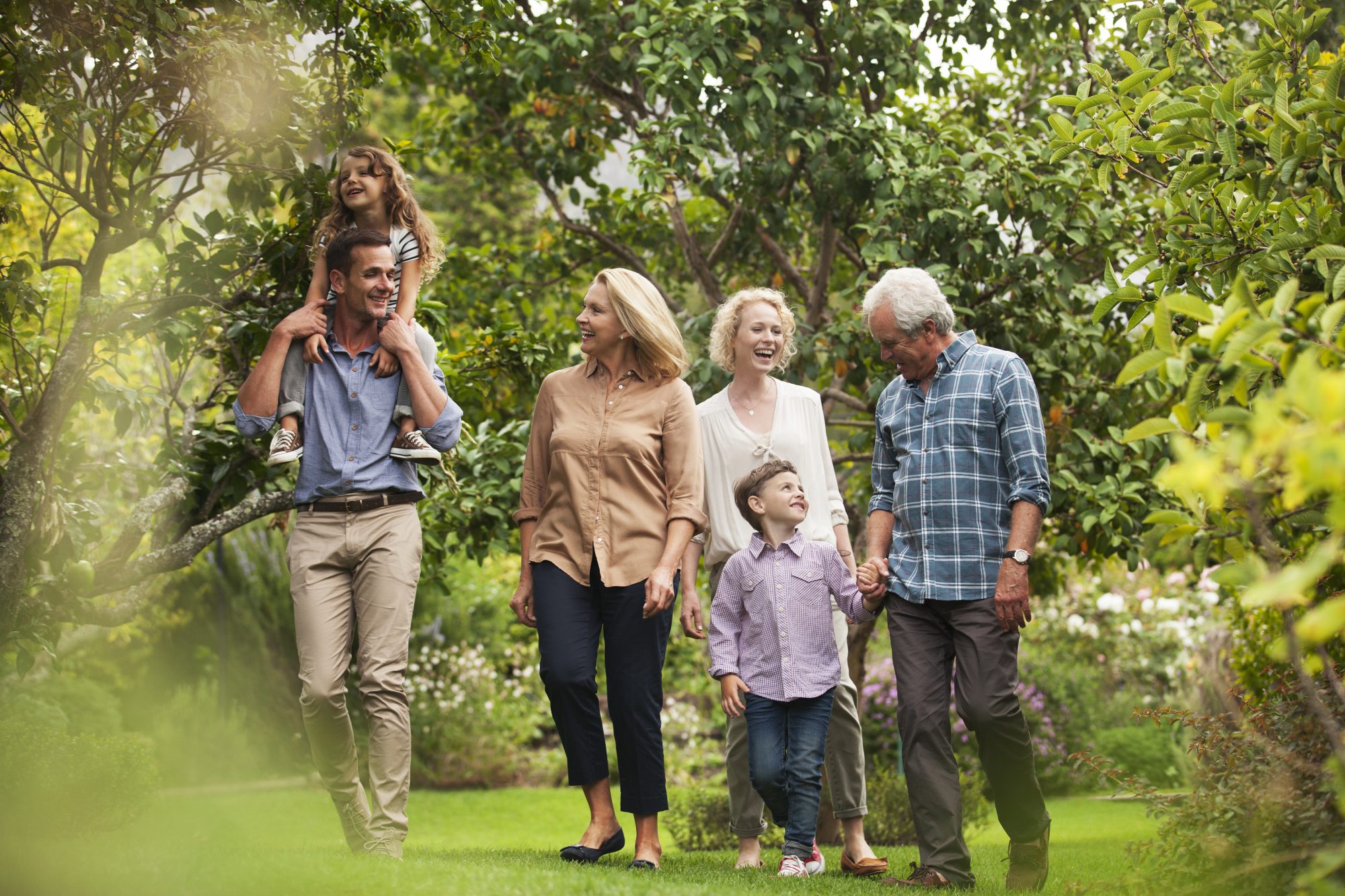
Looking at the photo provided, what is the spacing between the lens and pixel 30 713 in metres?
8.03

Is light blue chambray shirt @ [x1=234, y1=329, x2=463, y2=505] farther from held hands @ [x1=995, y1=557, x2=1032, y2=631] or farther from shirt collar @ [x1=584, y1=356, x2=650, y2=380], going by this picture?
held hands @ [x1=995, y1=557, x2=1032, y2=631]

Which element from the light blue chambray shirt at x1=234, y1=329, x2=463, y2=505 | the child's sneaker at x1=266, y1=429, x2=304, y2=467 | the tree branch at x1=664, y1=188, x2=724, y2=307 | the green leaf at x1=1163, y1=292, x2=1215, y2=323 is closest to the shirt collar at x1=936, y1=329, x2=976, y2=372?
the light blue chambray shirt at x1=234, y1=329, x2=463, y2=505

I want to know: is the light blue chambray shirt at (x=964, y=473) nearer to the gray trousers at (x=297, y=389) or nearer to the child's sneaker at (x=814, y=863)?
the child's sneaker at (x=814, y=863)

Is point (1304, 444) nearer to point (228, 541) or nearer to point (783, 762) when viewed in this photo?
point (783, 762)

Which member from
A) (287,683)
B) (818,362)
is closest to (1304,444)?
(818,362)

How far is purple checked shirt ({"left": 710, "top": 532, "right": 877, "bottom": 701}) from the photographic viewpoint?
423 centimetres

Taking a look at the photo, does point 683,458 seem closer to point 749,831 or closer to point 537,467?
point 537,467

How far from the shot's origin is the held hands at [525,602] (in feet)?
14.2

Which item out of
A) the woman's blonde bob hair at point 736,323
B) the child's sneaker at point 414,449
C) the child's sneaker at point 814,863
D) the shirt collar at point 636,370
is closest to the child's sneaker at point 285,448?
the child's sneaker at point 414,449

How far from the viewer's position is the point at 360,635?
409cm

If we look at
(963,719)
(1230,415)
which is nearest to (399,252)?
(963,719)

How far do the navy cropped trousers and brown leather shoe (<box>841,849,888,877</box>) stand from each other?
30.6 inches

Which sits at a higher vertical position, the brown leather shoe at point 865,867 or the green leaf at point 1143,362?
the green leaf at point 1143,362

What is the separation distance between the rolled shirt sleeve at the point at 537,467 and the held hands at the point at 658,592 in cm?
56
